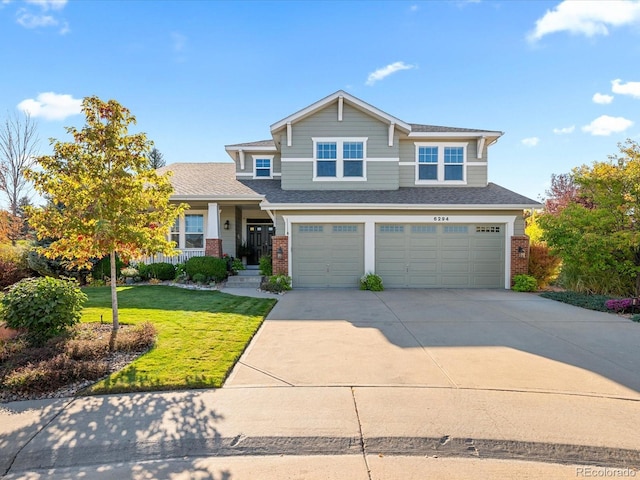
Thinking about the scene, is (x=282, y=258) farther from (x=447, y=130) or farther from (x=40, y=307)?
(x=447, y=130)

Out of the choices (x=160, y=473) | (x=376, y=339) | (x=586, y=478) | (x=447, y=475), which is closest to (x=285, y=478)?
(x=160, y=473)

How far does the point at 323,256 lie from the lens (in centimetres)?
1309

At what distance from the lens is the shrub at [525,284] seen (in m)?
12.5

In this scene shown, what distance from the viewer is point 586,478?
2.83 m

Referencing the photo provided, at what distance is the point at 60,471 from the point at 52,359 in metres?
2.58

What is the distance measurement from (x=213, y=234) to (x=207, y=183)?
2.79 m

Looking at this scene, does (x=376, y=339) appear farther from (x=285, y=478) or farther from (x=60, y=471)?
(x=60, y=471)

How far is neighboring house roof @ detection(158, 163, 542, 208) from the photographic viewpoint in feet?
41.6

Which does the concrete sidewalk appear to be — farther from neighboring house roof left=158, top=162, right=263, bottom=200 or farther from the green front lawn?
neighboring house roof left=158, top=162, right=263, bottom=200

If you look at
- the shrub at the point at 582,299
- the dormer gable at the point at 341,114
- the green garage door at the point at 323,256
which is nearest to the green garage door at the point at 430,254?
the green garage door at the point at 323,256

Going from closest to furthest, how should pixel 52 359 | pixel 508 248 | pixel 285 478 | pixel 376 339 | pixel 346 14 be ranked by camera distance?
pixel 285 478 → pixel 52 359 → pixel 376 339 → pixel 346 14 → pixel 508 248

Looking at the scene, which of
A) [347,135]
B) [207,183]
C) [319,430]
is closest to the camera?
[319,430]

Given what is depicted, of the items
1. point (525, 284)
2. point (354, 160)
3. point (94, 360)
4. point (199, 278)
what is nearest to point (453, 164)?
point (354, 160)

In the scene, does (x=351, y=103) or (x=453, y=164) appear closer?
(x=351, y=103)
